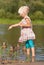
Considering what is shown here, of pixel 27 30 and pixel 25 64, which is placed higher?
pixel 27 30

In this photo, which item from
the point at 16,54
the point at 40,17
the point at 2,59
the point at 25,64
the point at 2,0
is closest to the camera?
the point at 25,64

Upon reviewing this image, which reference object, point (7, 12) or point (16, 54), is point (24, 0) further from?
point (16, 54)

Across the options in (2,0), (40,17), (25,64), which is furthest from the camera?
(2,0)

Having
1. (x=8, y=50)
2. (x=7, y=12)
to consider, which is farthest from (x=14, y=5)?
(x=8, y=50)

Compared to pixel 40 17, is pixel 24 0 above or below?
above

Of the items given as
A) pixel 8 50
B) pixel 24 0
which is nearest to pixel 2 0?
pixel 24 0

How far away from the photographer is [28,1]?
53812 mm

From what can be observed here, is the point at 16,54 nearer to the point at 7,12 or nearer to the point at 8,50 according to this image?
the point at 8,50

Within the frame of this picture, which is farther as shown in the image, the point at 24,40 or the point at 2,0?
the point at 2,0

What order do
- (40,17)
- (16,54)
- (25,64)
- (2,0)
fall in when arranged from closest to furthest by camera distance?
(25,64) < (16,54) < (40,17) < (2,0)

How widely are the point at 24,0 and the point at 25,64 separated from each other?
48.1 metres

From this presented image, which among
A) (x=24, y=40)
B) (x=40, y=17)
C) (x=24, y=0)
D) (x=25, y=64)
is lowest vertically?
(x=25, y=64)

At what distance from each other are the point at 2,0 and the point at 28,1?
15.7 feet

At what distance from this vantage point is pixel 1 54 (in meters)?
7.61
